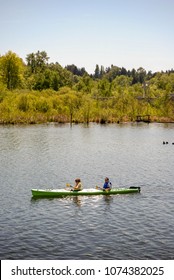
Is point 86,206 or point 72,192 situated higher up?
point 72,192

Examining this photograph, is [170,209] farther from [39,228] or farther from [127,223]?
[39,228]

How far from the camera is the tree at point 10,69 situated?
129250 millimetres

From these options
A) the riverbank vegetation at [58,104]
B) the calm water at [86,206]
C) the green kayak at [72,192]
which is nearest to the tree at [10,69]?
the riverbank vegetation at [58,104]

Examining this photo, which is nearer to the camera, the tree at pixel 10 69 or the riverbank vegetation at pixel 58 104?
the riverbank vegetation at pixel 58 104

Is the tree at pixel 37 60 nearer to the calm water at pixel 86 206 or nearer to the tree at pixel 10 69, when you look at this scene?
the tree at pixel 10 69

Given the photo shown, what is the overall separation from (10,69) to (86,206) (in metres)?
105

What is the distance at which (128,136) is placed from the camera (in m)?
76.9

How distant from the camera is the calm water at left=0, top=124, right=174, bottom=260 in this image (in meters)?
24.1

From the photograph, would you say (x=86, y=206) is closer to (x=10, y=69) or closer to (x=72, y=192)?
(x=72, y=192)

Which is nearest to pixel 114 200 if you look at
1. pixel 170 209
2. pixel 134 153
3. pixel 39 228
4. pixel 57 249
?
pixel 170 209

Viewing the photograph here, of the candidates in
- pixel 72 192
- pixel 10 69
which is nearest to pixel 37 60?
pixel 10 69

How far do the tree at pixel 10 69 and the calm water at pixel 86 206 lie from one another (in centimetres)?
7129

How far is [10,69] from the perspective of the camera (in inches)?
5148
